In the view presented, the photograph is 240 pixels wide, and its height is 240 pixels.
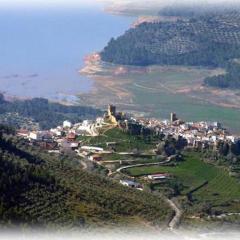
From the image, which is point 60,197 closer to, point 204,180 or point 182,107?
point 204,180

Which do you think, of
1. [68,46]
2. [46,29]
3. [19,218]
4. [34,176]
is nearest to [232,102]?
[68,46]

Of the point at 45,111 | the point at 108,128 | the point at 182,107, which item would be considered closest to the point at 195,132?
the point at 108,128

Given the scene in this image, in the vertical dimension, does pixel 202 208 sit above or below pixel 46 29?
below

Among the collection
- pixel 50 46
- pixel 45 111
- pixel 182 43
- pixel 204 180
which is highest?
pixel 182 43

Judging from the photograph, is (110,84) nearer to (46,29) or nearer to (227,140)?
(46,29)

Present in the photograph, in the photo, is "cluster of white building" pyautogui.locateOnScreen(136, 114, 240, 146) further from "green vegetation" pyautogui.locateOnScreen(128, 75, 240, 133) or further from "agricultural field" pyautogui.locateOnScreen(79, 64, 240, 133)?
"green vegetation" pyautogui.locateOnScreen(128, 75, 240, 133)
